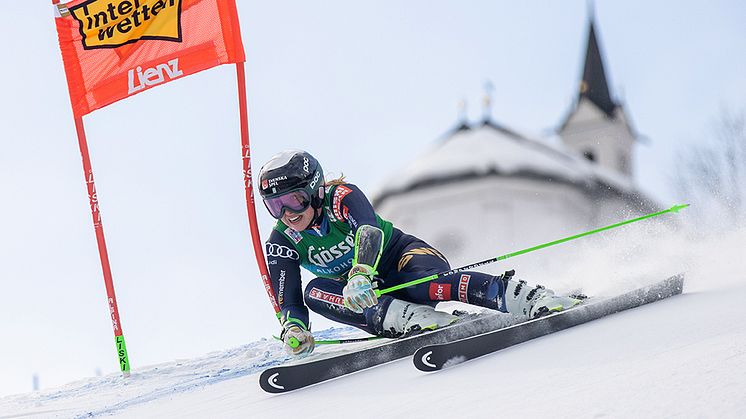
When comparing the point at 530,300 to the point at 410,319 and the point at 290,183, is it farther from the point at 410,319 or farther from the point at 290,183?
the point at 290,183

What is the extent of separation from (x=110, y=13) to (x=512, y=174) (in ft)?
97.3

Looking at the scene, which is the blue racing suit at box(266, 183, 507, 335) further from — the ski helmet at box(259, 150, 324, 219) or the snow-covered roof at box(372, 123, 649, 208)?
the snow-covered roof at box(372, 123, 649, 208)

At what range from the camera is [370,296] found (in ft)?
12.5

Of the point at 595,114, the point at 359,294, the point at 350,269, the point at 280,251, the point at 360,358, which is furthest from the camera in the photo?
the point at 595,114

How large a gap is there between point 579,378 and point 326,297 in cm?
249

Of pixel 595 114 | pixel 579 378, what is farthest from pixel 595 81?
pixel 579 378

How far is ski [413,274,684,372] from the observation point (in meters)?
3.21

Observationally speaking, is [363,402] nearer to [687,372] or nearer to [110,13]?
[687,372]

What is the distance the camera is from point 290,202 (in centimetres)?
429

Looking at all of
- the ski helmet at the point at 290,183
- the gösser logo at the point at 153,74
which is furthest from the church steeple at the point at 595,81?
the ski helmet at the point at 290,183

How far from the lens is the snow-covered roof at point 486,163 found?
3462 centimetres

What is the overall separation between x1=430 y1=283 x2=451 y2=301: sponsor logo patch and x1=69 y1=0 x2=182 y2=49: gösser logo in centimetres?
342

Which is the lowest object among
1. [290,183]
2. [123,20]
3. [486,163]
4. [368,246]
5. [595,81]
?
[368,246]

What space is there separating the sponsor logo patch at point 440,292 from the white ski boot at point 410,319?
0.34 feet
